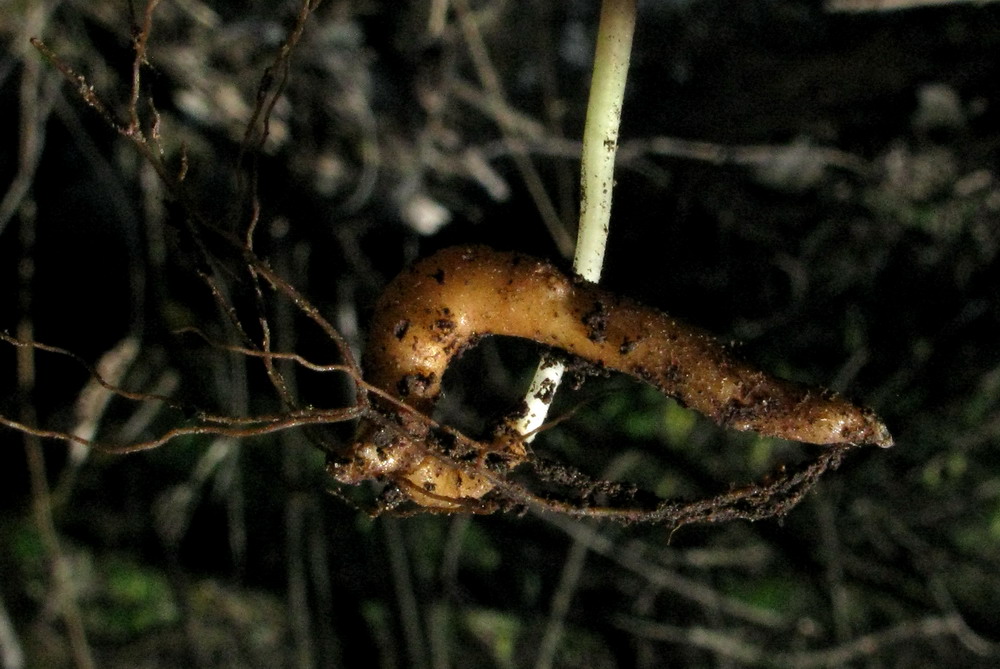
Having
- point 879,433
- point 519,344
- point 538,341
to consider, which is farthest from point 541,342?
point 519,344

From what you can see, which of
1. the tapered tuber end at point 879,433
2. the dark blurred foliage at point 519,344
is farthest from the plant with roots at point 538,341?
the dark blurred foliage at point 519,344

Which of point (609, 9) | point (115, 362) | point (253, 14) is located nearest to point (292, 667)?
point (115, 362)

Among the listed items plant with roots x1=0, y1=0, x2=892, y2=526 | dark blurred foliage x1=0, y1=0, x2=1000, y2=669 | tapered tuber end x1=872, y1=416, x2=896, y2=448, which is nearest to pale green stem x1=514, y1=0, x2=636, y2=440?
plant with roots x1=0, y1=0, x2=892, y2=526

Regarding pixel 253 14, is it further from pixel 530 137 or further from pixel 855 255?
pixel 855 255

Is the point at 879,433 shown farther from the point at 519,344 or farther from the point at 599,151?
the point at 519,344

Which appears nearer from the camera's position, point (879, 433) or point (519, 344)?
point (879, 433)

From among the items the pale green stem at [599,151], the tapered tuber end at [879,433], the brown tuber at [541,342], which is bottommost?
the tapered tuber end at [879,433]

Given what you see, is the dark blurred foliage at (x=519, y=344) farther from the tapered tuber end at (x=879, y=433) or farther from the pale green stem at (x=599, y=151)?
the tapered tuber end at (x=879, y=433)
